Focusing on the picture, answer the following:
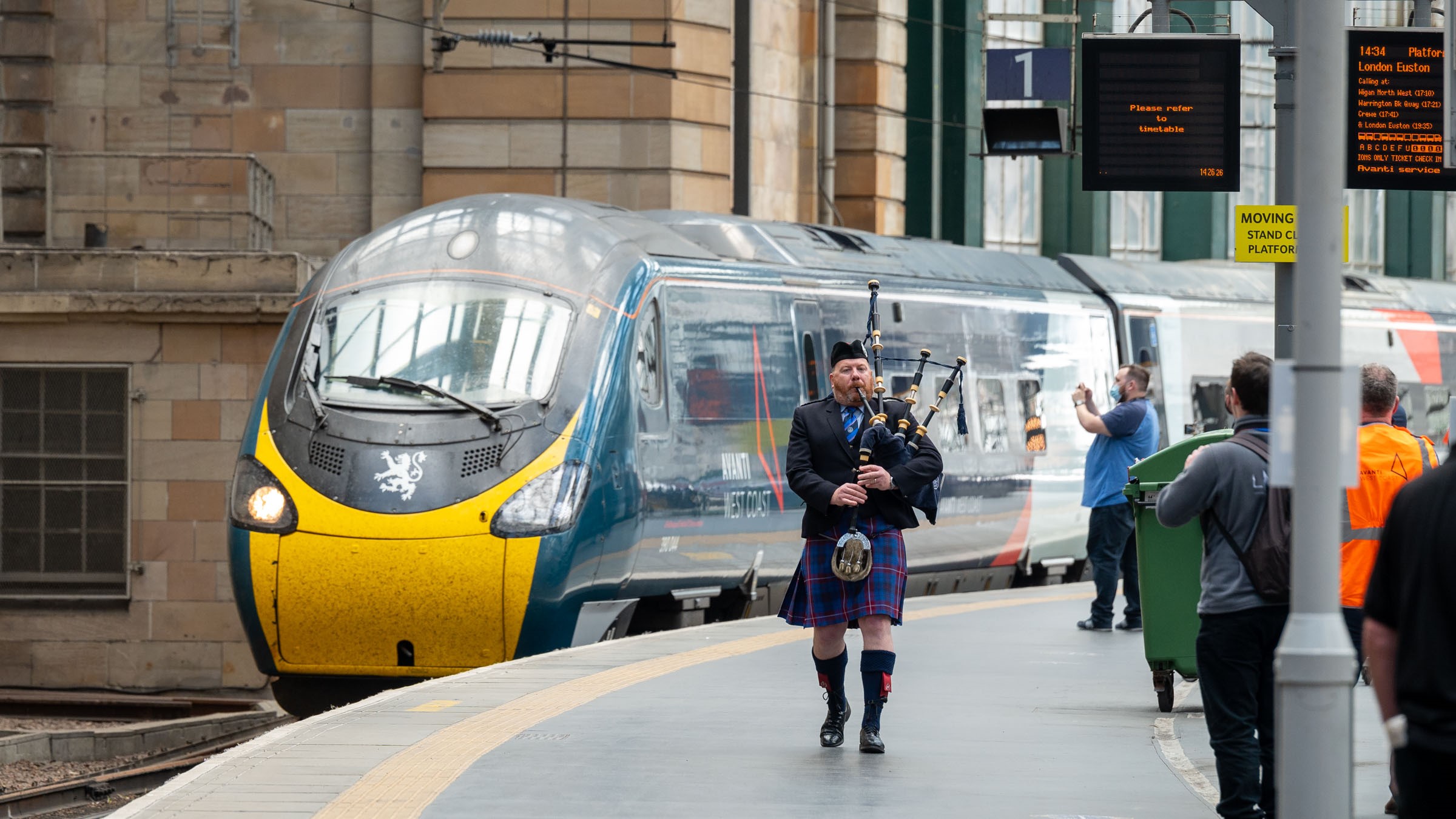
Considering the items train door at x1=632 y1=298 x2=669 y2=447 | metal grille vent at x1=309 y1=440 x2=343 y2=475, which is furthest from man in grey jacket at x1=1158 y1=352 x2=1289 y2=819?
train door at x1=632 y1=298 x2=669 y2=447

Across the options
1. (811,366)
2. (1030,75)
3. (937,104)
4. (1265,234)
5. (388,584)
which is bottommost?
(388,584)

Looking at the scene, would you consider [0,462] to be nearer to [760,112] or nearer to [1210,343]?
[760,112]

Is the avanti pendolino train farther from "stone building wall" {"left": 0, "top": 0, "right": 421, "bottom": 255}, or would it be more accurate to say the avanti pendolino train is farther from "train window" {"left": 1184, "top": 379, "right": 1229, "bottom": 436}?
"stone building wall" {"left": 0, "top": 0, "right": 421, "bottom": 255}

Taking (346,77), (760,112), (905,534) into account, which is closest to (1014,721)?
(905,534)

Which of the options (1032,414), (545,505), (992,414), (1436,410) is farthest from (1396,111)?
(1436,410)

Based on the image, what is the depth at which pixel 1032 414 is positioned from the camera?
18.4 meters

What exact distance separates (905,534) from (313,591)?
5.67 meters

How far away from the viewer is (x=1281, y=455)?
5.38 m

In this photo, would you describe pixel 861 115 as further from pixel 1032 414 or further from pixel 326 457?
pixel 326 457

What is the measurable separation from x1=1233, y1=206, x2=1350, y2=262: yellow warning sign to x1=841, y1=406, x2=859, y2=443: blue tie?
9.19ft

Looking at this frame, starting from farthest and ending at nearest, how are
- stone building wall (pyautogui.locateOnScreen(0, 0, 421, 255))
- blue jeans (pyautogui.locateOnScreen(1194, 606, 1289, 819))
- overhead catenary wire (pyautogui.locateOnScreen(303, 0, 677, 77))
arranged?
stone building wall (pyautogui.locateOnScreen(0, 0, 421, 255)), overhead catenary wire (pyautogui.locateOnScreen(303, 0, 677, 77)), blue jeans (pyautogui.locateOnScreen(1194, 606, 1289, 819))

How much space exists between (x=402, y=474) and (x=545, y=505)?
807 mm

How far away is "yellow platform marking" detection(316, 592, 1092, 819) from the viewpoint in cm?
700

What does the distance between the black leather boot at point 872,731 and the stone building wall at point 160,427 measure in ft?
35.0
